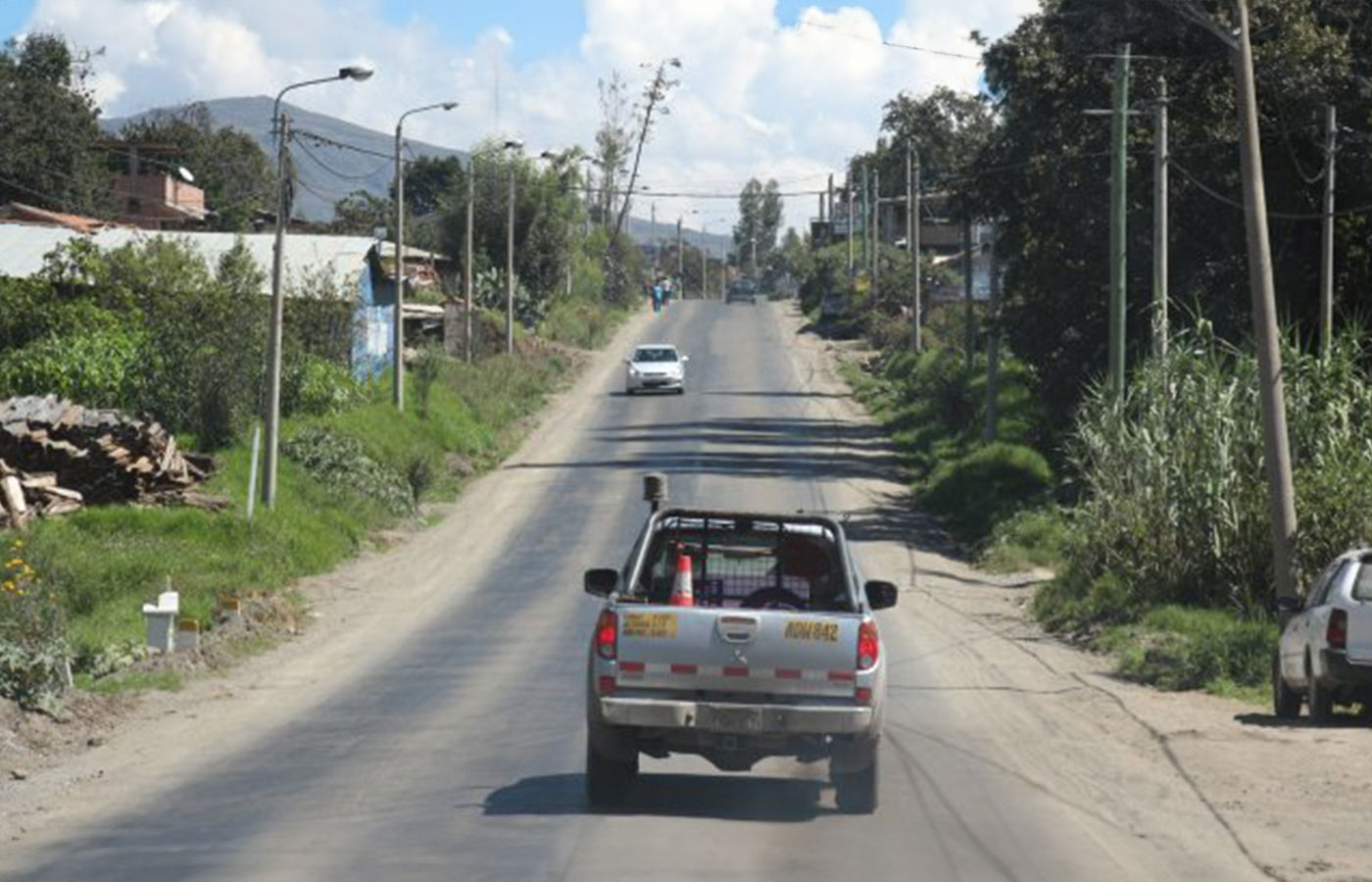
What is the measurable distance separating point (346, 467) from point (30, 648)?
78.8 feet

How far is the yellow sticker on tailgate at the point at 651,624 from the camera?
1402 cm

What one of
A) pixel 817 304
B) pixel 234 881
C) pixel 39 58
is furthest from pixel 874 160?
pixel 234 881

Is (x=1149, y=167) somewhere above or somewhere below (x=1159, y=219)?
above

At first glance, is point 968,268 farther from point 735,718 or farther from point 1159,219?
point 735,718

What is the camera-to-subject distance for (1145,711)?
22.2 metres

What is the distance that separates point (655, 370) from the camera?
74.7 metres

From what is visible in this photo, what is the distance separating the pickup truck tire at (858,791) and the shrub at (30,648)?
9353mm

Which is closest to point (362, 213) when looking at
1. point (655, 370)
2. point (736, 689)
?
point (655, 370)

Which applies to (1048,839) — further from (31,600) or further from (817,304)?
(817,304)

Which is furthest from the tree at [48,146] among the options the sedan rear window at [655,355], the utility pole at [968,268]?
the utility pole at [968,268]

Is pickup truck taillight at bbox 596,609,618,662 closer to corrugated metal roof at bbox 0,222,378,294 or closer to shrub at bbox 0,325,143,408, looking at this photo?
shrub at bbox 0,325,143,408

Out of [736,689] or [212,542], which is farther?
[212,542]

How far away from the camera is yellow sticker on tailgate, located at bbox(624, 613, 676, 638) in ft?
46.0

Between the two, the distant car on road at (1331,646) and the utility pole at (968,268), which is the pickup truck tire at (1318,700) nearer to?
the distant car on road at (1331,646)
